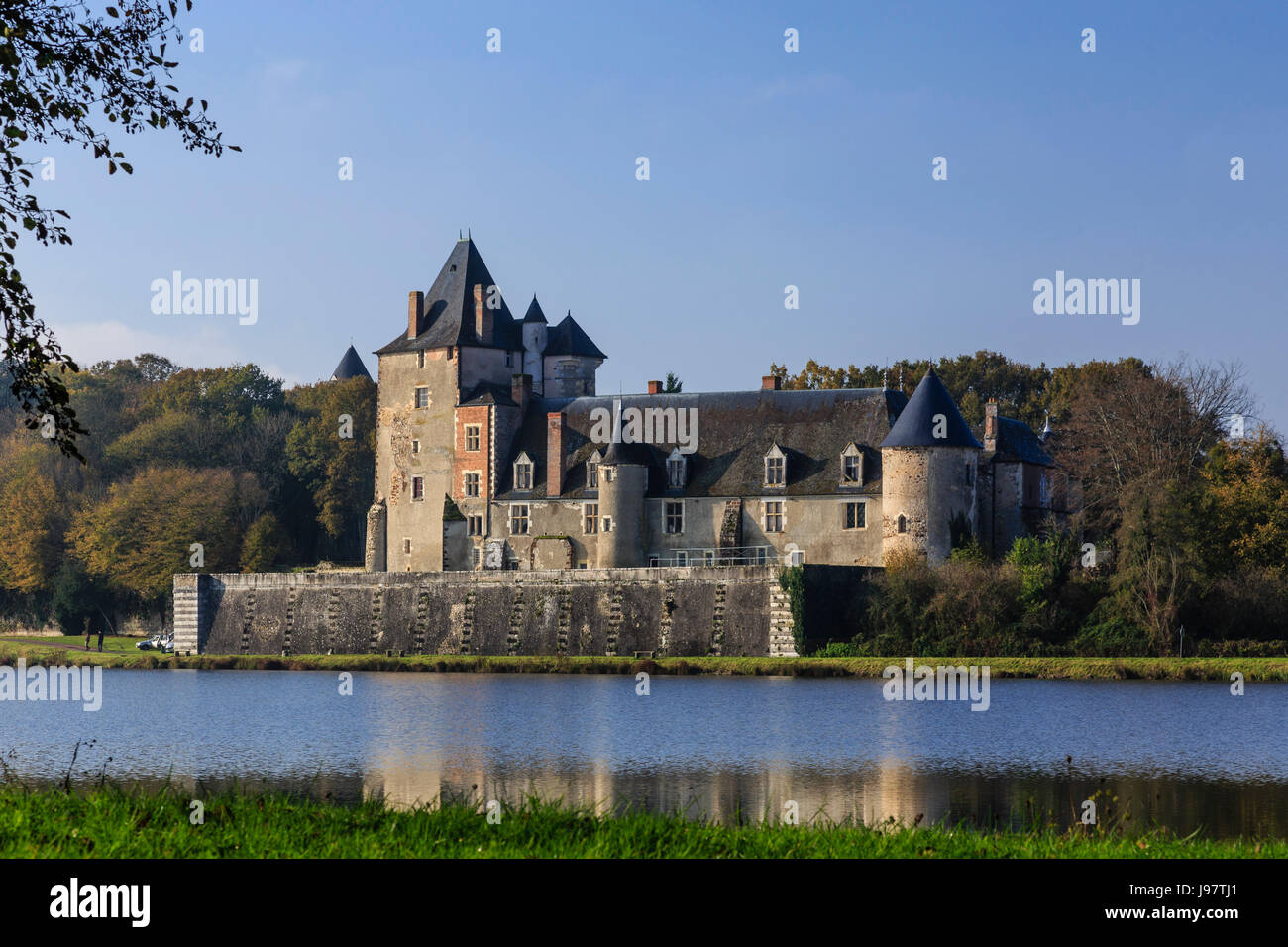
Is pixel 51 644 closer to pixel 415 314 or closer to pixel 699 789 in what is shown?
pixel 415 314

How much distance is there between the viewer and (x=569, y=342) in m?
58.2

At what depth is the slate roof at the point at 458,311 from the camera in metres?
56.1

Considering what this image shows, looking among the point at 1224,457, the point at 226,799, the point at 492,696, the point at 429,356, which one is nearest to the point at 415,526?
the point at 429,356

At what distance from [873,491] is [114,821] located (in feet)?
127

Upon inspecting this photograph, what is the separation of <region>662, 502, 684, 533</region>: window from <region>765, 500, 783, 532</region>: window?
9.15ft

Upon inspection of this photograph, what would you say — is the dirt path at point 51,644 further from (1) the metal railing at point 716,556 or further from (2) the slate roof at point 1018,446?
(2) the slate roof at point 1018,446

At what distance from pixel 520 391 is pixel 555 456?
3.42 metres

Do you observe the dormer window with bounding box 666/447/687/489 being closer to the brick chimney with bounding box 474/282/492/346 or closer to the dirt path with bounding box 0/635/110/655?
the brick chimney with bounding box 474/282/492/346

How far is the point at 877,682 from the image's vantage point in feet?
127

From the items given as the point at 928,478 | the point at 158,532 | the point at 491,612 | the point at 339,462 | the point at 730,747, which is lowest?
the point at 730,747

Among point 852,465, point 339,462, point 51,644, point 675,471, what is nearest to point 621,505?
point 675,471

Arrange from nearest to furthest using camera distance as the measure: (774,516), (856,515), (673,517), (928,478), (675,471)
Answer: (928,478), (856,515), (774,516), (673,517), (675,471)

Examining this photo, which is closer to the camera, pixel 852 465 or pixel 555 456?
pixel 852 465

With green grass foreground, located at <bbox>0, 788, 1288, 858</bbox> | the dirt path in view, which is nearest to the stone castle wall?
the dirt path
